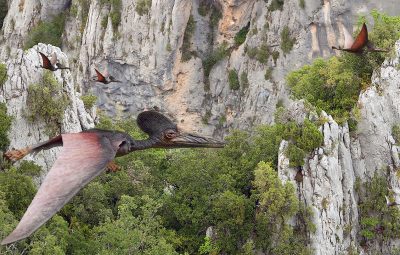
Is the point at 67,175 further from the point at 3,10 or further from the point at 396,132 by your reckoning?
the point at 3,10

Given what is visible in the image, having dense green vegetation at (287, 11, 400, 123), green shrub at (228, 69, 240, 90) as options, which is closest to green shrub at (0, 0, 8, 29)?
green shrub at (228, 69, 240, 90)

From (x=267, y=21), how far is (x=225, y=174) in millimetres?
27965

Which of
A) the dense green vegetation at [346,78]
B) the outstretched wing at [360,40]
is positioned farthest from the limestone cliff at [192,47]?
the outstretched wing at [360,40]

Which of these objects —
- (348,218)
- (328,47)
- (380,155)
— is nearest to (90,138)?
(348,218)

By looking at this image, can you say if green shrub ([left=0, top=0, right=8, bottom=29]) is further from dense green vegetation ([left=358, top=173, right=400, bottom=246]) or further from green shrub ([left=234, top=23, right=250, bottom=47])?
dense green vegetation ([left=358, top=173, right=400, bottom=246])

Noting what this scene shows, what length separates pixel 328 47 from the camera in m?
52.6

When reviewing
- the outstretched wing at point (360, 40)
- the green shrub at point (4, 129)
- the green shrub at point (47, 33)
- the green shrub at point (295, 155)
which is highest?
the outstretched wing at point (360, 40)

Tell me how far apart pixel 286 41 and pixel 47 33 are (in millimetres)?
23229

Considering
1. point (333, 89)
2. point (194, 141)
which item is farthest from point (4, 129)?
point (194, 141)

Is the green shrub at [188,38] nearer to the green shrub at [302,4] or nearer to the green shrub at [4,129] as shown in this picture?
the green shrub at [302,4]

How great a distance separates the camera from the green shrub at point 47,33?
6369 cm

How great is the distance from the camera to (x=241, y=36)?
192 ft

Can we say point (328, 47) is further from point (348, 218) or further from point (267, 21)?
point (348, 218)

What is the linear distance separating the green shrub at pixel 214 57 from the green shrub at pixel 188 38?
157 centimetres
